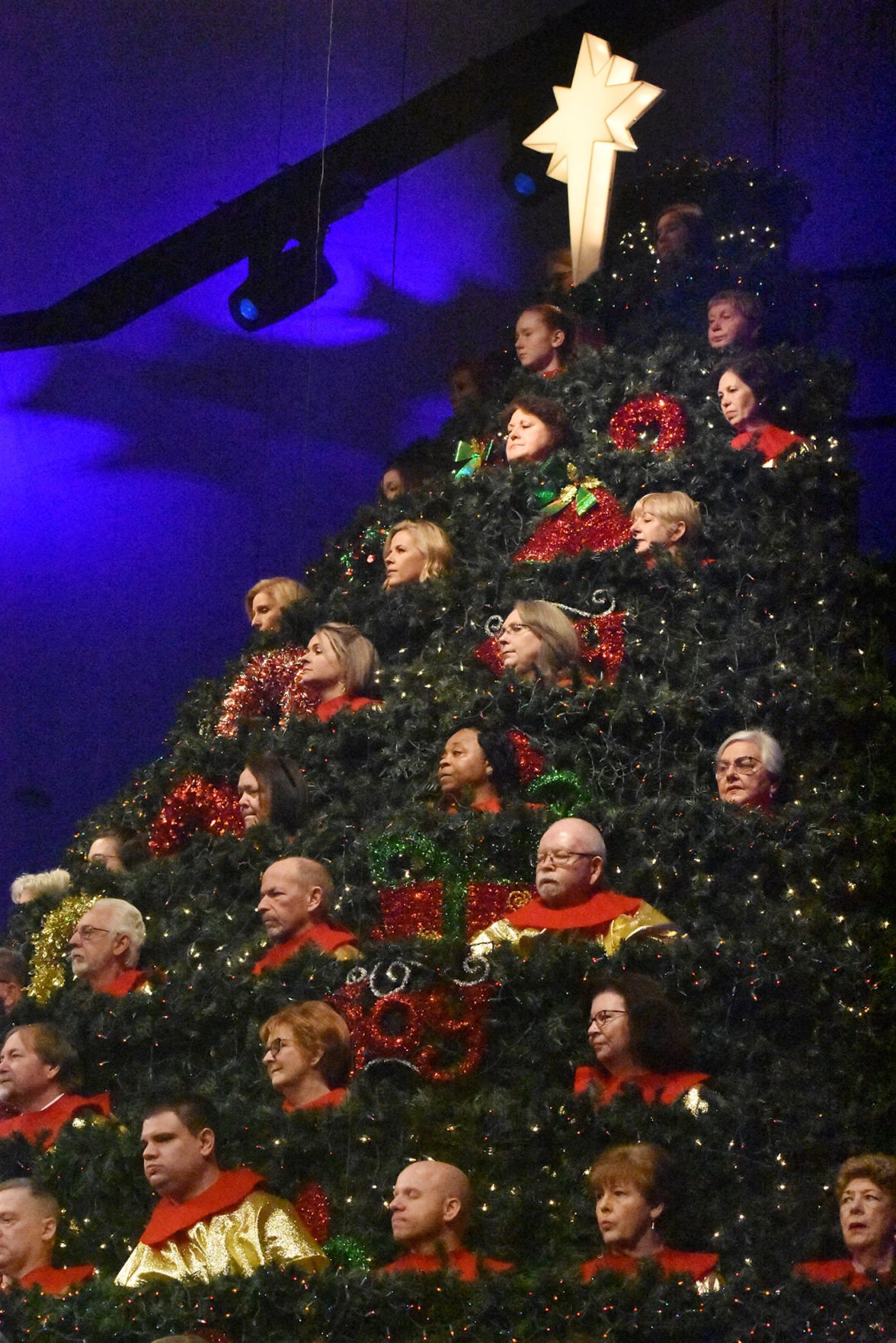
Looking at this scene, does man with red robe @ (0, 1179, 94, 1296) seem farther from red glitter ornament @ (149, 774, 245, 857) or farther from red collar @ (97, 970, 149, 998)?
red glitter ornament @ (149, 774, 245, 857)

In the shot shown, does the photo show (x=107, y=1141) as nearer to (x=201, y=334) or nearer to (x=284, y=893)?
(x=284, y=893)

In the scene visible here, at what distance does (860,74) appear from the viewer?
8.00 meters

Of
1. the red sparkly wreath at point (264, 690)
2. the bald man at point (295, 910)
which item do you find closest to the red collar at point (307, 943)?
the bald man at point (295, 910)

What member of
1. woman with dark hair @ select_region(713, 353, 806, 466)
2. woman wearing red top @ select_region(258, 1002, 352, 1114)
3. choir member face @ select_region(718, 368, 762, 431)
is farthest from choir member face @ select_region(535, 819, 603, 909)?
choir member face @ select_region(718, 368, 762, 431)

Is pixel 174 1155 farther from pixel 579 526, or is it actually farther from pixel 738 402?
pixel 738 402

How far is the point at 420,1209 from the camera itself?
412cm

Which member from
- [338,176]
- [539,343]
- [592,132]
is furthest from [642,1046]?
[338,176]

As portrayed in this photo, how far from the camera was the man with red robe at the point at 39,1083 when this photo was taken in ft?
16.4

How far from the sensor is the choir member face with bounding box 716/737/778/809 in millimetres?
5289

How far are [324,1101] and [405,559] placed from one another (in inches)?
102

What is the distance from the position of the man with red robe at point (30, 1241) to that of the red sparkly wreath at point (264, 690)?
2.34 meters

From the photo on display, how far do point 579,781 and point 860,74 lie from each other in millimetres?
4330

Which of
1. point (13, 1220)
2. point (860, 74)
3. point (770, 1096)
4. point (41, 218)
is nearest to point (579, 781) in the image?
point (770, 1096)

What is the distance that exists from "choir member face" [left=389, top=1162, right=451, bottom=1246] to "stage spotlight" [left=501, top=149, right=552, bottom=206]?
5.99 meters
